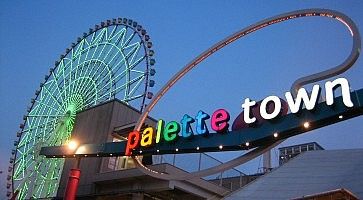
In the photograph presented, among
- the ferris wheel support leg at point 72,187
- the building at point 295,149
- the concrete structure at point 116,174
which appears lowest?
the ferris wheel support leg at point 72,187

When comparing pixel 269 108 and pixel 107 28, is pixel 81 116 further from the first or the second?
pixel 269 108

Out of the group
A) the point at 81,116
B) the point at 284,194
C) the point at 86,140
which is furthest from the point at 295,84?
the point at 81,116

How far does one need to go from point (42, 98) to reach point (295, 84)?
→ 2694 cm

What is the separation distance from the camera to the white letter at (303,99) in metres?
13.7

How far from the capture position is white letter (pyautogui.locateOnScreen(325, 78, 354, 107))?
12.9 m

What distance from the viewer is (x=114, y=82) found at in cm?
3039

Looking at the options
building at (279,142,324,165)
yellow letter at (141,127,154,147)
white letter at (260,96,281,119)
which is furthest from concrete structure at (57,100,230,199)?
building at (279,142,324,165)

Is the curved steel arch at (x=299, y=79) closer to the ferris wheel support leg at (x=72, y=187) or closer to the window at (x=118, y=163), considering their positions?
the ferris wheel support leg at (x=72, y=187)

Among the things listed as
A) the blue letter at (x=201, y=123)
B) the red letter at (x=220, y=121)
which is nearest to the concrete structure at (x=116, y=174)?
the blue letter at (x=201, y=123)

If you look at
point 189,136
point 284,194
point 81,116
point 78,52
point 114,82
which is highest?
point 78,52

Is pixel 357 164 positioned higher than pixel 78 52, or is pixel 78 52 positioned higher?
pixel 78 52

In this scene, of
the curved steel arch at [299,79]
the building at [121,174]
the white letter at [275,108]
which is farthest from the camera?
the building at [121,174]

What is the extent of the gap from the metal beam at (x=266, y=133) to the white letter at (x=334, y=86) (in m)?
0.17

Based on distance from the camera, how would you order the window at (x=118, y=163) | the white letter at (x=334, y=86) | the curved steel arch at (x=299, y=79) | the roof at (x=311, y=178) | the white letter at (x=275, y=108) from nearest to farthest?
the white letter at (x=334, y=86)
the curved steel arch at (x=299, y=79)
the white letter at (x=275, y=108)
the roof at (x=311, y=178)
the window at (x=118, y=163)
